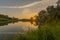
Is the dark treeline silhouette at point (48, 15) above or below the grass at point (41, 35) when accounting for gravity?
above

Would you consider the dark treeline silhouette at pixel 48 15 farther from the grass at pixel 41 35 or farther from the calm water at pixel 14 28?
the grass at pixel 41 35

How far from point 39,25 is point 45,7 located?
1.13ft

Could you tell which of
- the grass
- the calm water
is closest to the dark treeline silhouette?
the calm water

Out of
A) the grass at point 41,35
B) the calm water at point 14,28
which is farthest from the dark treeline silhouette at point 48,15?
the grass at point 41,35

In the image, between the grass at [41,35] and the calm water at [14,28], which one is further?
the calm water at [14,28]

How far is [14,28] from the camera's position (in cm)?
297

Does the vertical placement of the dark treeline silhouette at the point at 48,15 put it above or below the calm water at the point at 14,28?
above

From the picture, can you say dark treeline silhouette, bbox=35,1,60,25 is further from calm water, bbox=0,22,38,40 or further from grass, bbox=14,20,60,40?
grass, bbox=14,20,60,40

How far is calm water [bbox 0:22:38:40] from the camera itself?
2.91m

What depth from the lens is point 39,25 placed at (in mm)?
2980

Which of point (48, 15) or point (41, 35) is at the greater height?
point (48, 15)

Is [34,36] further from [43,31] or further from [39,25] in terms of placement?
[39,25]

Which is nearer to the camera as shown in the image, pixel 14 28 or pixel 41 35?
pixel 41 35

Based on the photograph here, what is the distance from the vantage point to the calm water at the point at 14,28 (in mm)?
2914
